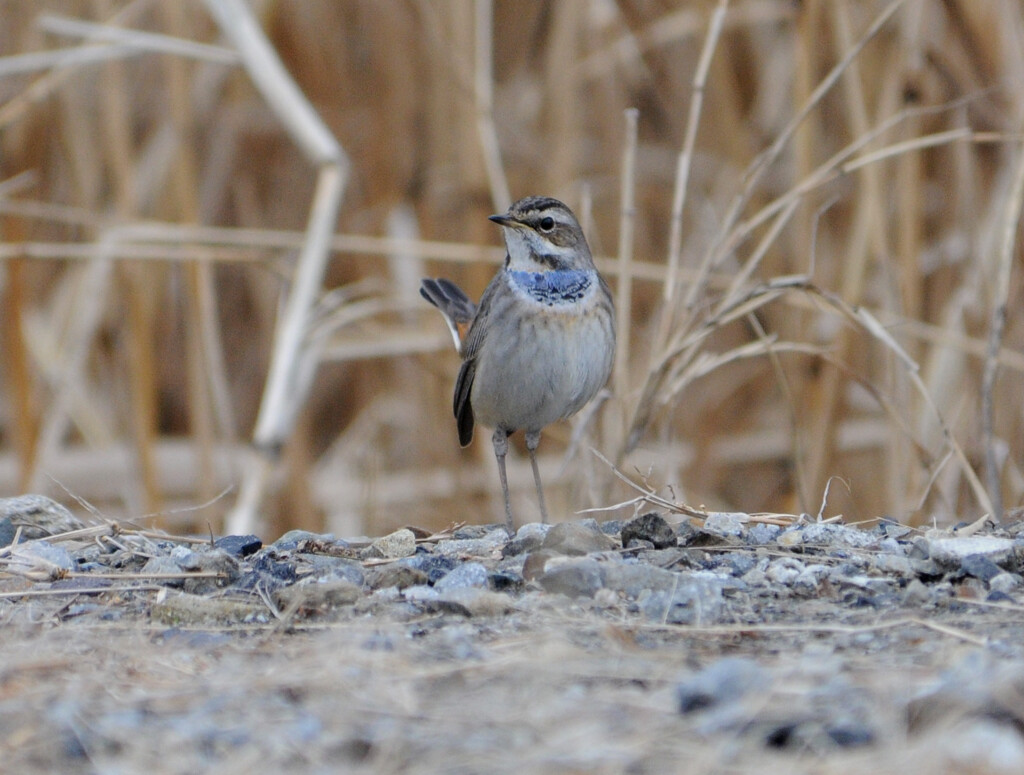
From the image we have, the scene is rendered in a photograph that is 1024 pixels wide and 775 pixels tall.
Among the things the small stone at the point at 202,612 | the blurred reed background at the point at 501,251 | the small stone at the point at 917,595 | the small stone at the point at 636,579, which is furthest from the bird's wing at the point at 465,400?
the small stone at the point at 917,595

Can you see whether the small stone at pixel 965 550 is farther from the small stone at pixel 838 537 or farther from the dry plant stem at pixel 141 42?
the dry plant stem at pixel 141 42

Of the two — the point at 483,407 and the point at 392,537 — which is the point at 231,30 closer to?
the point at 483,407

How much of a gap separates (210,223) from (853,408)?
3.85 m

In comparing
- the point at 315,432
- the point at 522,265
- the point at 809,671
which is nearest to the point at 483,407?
the point at 522,265

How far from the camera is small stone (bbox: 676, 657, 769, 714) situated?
2283 mm

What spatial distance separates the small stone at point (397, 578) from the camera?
Answer: 11.3ft

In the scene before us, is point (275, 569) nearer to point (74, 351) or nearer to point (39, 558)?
point (39, 558)

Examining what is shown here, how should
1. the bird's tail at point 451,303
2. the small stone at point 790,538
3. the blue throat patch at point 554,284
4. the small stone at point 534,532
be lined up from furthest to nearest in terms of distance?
1. the bird's tail at point 451,303
2. the blue throat patch at point 554,284
3. the small stone at point 534,532
4. the small stone at point 790,538

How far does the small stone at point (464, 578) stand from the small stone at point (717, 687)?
1.12 metres

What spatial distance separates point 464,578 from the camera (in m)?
3.41

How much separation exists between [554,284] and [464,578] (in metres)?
1.81

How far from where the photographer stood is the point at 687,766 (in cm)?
207

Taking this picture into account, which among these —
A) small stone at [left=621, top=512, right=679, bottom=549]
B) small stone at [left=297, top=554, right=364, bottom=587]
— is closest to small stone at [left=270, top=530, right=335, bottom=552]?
small stone at [left=297, top=554, right=364, bottom=587]

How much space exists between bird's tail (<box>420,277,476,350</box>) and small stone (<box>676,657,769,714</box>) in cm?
339
